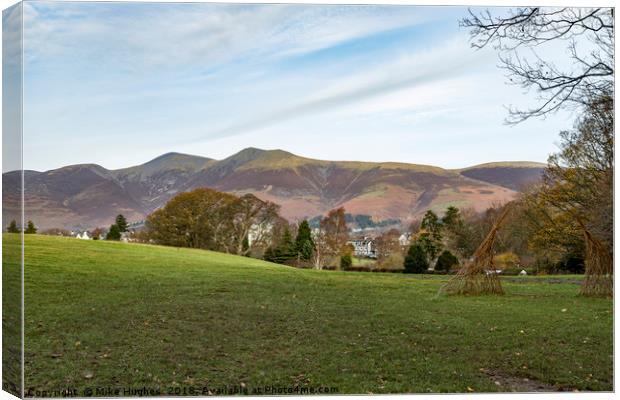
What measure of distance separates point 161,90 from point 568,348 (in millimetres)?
5967

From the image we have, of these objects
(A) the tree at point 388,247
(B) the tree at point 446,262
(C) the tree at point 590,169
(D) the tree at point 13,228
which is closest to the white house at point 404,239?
(A) the tree at point 388,247

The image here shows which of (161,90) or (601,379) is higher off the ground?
(161,90)

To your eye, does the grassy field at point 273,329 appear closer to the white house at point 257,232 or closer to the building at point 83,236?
the building at point 83,236

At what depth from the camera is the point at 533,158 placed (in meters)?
8.72

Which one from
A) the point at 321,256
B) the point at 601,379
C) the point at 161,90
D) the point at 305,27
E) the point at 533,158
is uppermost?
the point at 305,27

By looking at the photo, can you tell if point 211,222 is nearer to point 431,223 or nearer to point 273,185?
point 273,185

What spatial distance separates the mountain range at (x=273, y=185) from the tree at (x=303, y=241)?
137 mm

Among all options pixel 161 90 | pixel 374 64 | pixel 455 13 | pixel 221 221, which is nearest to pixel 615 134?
pixel 455 13

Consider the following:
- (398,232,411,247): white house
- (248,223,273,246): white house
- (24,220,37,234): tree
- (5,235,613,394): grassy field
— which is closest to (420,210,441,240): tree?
(398,232,411,247): white house

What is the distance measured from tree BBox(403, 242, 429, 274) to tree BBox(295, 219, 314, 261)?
1295 millimetres

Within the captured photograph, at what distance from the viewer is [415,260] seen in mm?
8906

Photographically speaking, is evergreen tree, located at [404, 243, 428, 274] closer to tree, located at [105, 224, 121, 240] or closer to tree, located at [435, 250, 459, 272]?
tree, located at [435, 250, 459, 272]

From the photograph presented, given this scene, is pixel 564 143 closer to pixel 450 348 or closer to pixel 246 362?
pixel 450 348

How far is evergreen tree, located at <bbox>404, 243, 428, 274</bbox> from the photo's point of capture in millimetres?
8891
